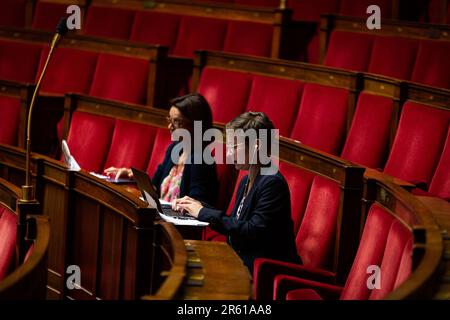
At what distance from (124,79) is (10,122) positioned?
17 cm

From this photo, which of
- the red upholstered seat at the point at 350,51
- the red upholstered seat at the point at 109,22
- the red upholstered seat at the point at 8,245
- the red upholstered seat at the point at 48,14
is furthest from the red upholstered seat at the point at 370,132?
the red upholstered seat at the point at 48,14

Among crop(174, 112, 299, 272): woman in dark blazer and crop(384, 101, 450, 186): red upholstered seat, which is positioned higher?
crop(384, 101, 450, 186): red upholstered seat

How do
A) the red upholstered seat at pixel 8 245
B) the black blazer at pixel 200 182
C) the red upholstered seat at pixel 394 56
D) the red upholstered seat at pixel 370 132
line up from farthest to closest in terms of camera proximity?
the red upholstered seat at pixel 394 56, the red upholstered seat at pixel 370 132, the black blazer at pixel 200 182, the red upholstered seat at pixel 8 245

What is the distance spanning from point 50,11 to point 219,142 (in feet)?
2.17

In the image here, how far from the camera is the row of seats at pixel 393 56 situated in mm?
1029

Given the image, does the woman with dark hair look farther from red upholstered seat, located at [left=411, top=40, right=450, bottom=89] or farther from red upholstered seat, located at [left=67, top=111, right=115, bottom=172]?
red upholstered seat, located at [left=411, top=40, right=450, bottom=89]

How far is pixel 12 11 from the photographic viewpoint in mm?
1515

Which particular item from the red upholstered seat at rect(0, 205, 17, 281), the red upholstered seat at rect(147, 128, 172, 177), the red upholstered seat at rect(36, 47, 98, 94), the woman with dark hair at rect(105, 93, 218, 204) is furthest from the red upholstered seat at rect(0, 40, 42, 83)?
the red upholstered seat at rect(0, 205, 17, 281)

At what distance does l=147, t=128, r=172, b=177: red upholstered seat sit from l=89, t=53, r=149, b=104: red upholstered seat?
0.22 meters

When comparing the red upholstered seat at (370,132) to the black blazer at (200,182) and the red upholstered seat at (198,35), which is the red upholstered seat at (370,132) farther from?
the red upholstered seat at (198,35)

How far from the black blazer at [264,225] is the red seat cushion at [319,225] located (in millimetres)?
40

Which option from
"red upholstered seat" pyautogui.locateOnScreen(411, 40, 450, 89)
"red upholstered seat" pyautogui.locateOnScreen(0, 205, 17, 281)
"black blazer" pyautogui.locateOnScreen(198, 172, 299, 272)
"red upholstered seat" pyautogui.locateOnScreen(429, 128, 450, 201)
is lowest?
"red upholstered seat" pyautogui.locateOnScreen(0, 205, 17, 281)

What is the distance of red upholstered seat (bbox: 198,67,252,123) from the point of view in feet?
3.53
